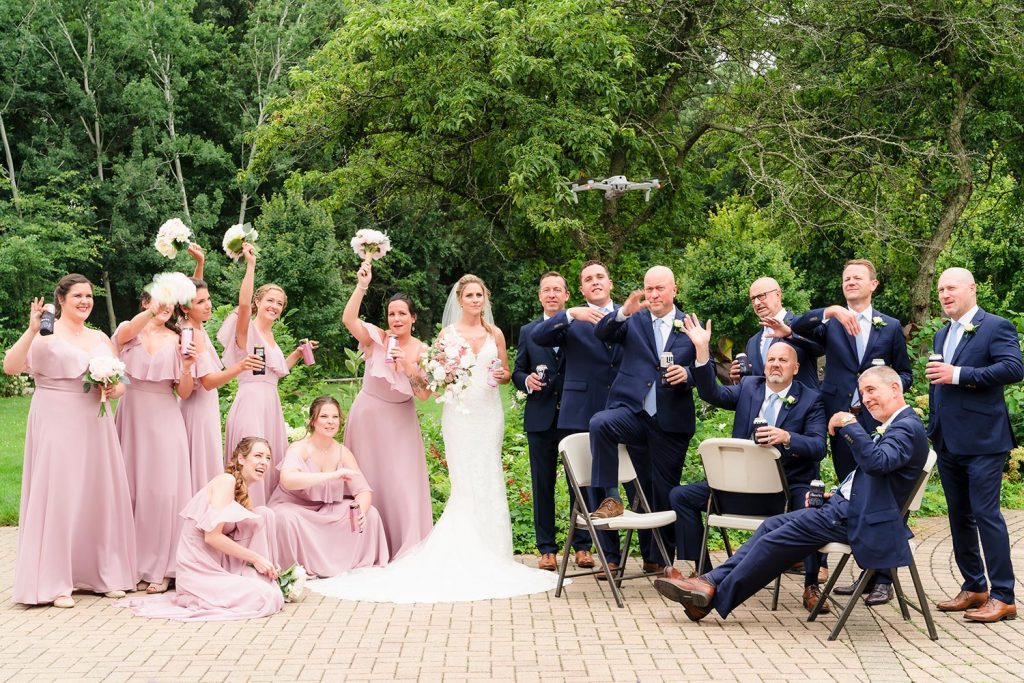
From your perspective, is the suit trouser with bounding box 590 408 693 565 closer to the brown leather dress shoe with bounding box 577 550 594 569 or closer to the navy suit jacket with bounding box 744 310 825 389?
the brown leather dress shoe with bounding box 577 550 594 569

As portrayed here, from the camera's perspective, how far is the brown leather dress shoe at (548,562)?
27.3 feet

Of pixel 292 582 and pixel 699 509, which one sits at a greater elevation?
pixel 699 509

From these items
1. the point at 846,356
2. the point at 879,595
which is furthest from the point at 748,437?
the point at 879,595

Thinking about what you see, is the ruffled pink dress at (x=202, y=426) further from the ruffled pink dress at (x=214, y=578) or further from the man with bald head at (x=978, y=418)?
the man with bald head at (x=978, y=418)

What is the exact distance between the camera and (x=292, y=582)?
7.30 meters

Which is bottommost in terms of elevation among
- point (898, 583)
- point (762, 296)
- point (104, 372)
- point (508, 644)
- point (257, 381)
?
point (508, 644)

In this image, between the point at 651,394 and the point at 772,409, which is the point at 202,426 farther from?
the point at 772,409

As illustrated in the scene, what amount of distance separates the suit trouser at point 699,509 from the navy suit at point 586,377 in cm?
53

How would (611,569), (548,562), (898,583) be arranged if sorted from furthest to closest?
(548,562), (611,569), (898,583)

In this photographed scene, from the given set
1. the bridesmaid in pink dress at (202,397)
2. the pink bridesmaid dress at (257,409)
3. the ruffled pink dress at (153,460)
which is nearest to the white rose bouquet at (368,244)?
the pink bridesmaid dress at (257,409)

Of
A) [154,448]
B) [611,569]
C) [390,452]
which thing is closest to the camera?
[154,448]

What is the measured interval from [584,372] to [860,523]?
2.46 m

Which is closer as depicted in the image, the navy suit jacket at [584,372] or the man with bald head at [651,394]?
the man with bald head at [651,394]

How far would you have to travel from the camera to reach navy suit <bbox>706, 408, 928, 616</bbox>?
20.3ft
